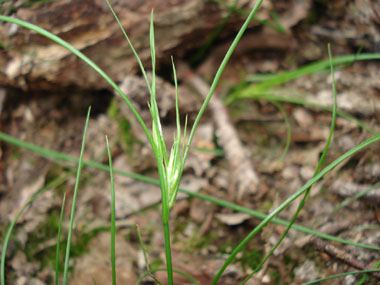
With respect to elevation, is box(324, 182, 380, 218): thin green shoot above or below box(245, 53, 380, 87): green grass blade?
below

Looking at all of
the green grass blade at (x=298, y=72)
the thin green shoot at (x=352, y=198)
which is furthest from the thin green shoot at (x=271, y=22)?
the thin green shoot at (x=352, y=198)

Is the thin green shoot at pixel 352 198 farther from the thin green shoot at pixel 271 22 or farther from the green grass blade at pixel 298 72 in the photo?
the thin green shoot at pixel 271 22

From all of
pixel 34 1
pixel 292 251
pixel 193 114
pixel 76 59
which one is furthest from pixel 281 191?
pixel 34 1

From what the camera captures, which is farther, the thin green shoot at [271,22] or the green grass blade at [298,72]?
the thin green shoot at [271,22]

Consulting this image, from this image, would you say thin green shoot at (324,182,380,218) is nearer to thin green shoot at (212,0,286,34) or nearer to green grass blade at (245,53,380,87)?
green grass blade at (245,53,380,87)

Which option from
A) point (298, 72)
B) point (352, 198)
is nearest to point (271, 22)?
point (298, 72)

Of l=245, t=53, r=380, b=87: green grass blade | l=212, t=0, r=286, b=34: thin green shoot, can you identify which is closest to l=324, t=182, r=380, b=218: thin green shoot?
l=245, t=53, r=380, b=87: green grass blade

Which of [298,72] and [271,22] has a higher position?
[271,22]

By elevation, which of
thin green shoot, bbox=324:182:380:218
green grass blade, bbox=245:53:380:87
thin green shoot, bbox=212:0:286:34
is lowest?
thin green shoot, bbox=324:182:380:218

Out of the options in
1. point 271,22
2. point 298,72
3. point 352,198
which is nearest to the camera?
point 352,198

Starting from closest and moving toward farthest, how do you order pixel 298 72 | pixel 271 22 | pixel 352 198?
pixel 352 198, pixel 298 72, pixel 271 22

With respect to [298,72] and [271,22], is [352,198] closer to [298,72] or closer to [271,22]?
[298,72]
